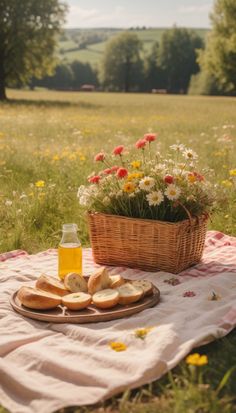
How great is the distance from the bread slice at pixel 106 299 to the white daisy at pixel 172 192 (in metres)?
0.98

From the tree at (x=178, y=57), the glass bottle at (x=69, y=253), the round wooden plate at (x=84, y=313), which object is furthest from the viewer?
the tree at (x=178, y=57)

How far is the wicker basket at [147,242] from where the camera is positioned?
413 cm

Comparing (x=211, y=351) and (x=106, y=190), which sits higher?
(x=106, y=190)

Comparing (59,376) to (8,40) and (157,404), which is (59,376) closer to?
(157,404)

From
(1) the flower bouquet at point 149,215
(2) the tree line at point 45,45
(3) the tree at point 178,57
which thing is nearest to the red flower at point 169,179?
(1) the flower bouquet at point 149,215

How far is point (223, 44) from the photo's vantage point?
119 feet

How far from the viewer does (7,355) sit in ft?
9.52

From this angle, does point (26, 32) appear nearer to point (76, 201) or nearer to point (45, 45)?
point (45, 45)

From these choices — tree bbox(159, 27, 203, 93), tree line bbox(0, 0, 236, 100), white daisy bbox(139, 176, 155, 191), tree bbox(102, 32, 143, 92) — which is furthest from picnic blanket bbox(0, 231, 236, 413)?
tree bbox(102, 32, 143, 92)

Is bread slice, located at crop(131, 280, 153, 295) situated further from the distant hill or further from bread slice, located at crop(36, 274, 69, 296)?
the distant hill

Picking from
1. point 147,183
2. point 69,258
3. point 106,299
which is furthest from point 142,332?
point 147,183

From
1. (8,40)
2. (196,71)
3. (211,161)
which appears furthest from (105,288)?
(196,71)

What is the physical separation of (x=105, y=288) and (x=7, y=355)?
82 centimetres

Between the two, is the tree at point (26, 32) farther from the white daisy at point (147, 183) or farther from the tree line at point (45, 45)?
the white daisy at point (147, 183)
